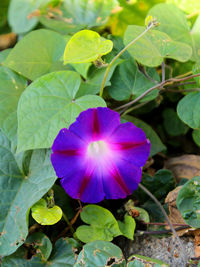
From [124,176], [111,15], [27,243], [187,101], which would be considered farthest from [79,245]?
[111,15]

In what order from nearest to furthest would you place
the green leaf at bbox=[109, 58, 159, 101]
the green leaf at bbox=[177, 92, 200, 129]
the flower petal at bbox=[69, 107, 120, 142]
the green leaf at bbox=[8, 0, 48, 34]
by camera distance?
the flower petal at bbox=[69, 107, 120, 142]
the green leaf at bbox=[177, 92, 200, 129]
the green leaf at bbox=[109, 58, 159, 101]
the green leaf at bbox=[8, 0, 48, 34]

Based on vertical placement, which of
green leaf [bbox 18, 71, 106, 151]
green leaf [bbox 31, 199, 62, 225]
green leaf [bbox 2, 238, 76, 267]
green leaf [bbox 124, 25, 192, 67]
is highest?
green leaf [bbox 124, 25, 192, 67]

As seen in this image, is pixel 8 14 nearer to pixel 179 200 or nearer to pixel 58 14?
pixel 58 14

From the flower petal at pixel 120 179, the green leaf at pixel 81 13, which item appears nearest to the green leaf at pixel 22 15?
the green leaf at pixel 81 13

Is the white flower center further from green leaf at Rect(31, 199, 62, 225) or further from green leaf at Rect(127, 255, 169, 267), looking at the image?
green leaf at Rect(127, 255, 169, 267)

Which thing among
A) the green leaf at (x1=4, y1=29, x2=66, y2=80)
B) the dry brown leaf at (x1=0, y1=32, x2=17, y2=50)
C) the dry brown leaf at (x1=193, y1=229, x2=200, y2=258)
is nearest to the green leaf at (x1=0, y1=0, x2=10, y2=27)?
the dry brown leaf at (x1=0, y1=32, x2=17, y2=50)
